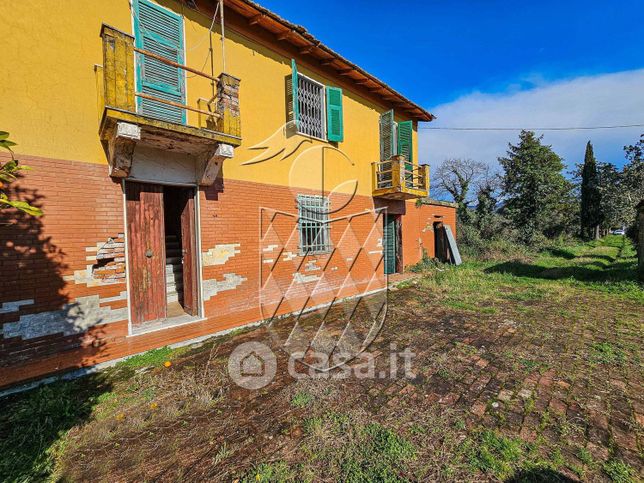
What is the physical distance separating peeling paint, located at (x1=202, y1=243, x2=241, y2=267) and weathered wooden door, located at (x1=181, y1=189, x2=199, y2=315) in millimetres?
219

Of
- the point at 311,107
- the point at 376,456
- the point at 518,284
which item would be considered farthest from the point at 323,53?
the point at 518,284

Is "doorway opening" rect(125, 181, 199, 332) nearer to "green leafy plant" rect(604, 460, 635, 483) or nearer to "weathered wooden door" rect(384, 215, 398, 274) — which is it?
"green leafy plant" rect(604, 460, 635, 483)

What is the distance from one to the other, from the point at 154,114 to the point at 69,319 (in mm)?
3383

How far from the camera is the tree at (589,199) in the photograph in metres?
25.9

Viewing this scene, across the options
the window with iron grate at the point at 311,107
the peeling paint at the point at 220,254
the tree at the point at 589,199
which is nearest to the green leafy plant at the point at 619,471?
the peeling paint at the point at 220,254

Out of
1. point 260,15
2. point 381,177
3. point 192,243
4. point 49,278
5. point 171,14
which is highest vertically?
point 260,15

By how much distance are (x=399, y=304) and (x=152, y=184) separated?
5952mm

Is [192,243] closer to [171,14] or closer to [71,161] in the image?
[71,161]

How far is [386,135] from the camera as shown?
9.62 meters

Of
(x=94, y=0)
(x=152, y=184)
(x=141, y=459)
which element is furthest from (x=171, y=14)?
(x=141, y=459)

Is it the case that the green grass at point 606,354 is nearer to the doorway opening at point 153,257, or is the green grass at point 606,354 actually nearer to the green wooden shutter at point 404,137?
the doorway opening at point 153,257

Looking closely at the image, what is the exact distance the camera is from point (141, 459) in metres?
2.41

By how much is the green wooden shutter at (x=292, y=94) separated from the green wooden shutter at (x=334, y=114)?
123cm

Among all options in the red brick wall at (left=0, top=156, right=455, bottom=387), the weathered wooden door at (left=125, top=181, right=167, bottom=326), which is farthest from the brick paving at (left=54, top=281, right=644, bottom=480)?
the weathered wooden door at (left=125, top=181, right=167, bottom=326)
